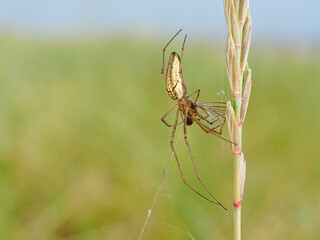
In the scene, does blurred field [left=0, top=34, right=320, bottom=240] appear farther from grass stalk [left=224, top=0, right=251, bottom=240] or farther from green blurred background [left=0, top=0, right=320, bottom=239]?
grass stalk [left=224, top=0, right=251, bottom=240]

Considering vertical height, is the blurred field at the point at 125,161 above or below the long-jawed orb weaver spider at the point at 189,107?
below

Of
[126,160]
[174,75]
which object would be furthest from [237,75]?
[126,160]

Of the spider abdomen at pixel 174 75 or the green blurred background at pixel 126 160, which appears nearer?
the spider abdomen at pixel 174 75

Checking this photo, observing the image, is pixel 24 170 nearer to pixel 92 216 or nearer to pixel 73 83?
pixel 92 216

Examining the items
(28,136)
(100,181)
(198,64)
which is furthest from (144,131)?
(198,64)

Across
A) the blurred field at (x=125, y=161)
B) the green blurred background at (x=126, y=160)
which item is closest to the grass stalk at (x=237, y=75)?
the blurred field at (x=125, y=161)

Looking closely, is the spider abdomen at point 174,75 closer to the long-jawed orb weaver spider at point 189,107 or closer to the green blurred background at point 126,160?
the long-jawed orb weaver spider at point 189,107

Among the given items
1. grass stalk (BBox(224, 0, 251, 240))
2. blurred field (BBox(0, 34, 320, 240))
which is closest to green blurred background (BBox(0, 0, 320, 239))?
blurred field (BBox(0, 34, 320, 240))
